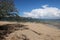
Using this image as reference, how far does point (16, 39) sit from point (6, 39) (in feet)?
3.36

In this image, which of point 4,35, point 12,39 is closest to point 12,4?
point 4,35

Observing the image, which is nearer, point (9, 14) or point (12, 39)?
point (12, 39)

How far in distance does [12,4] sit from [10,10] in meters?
0.89

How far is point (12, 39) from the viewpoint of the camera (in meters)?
14.9

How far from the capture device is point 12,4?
20453 millimetres

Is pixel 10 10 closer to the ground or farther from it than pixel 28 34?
farther from it

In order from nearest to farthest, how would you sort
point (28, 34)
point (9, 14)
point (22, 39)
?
point (22, 39) < point (28, 34) < point (9, 14)

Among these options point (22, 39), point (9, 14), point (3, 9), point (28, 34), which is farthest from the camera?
point (9, 14)

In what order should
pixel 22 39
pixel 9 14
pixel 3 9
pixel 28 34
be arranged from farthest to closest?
pixel 9 14, pixel 3 9, pixel 28 34, pixel 22 39

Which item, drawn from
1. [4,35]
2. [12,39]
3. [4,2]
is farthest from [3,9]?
[12,39]

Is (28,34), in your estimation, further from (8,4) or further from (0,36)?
(8,4)

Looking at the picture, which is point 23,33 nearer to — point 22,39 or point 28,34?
point 28,34

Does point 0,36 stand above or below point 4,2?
below

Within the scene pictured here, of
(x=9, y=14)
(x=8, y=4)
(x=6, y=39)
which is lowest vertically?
(x=6, y=39)
